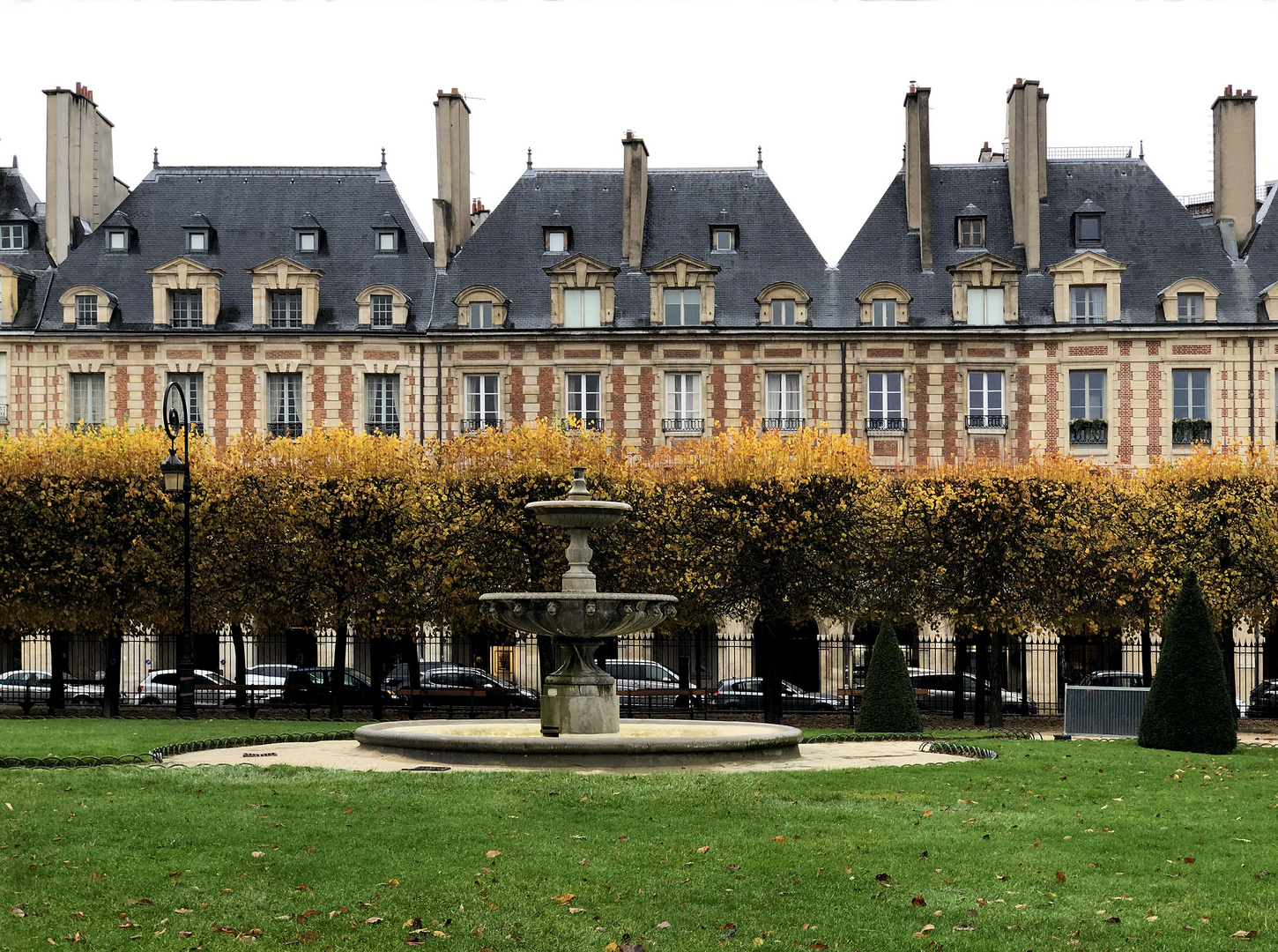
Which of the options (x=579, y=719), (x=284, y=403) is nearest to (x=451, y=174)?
(x=284, y=403)

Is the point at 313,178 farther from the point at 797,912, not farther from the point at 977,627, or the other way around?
the point at 797,912

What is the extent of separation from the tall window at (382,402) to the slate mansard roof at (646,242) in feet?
6.63

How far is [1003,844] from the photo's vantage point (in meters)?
11.1

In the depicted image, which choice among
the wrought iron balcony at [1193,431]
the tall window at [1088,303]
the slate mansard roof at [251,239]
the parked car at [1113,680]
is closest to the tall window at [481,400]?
the slate mansard roof at [251,239]

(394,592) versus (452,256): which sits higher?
(452,256)

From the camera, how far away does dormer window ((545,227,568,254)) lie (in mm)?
41344

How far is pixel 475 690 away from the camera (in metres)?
32.7

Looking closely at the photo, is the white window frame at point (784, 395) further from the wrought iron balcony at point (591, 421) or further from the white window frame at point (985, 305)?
the white window frame at point (985, 305)

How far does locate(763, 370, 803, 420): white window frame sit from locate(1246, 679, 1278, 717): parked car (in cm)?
1286

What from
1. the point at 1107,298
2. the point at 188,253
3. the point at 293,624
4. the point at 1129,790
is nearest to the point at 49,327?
the point at 188,253

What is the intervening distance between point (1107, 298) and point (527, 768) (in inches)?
1109

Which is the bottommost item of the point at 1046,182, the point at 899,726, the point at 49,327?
the point at 899,726

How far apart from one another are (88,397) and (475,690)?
14364 millimetres

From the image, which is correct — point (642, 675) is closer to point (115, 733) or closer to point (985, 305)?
point (985, 305)
